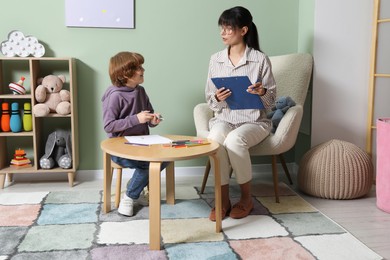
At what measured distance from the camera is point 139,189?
2.28m

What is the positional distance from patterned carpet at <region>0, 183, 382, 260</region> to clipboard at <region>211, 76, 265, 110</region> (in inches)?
22.2

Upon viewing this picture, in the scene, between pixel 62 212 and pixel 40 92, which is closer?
pixel 62 212

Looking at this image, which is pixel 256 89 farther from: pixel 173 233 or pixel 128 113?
pixel 173 233

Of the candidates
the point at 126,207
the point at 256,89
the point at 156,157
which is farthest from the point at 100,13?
the point at 156,157

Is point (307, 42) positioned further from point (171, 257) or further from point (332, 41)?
point (171, 257)

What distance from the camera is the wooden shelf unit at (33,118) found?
2.76m

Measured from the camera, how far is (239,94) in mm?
2361

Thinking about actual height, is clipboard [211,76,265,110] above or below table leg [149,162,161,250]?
above

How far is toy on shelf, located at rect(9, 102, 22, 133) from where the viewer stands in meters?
2.79

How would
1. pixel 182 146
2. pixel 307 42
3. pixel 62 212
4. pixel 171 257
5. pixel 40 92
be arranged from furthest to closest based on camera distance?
pixel 307 42
pixel 40 92
pixel 62 212
pixel 182 146
pixel 171 257

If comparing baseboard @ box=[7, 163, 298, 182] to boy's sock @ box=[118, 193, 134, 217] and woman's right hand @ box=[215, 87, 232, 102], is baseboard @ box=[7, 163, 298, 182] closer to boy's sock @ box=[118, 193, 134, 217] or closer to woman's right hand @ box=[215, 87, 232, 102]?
boy's sock @ box=[118, 193, 134, 217]

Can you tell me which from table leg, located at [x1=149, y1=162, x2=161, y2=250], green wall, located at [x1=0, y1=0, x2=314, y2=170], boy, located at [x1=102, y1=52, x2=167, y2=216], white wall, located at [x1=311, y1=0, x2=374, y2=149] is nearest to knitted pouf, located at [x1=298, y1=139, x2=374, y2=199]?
white wall, located at [x1=311, y1=0, x2=374, y2=149]

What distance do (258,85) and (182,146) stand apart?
586 mm

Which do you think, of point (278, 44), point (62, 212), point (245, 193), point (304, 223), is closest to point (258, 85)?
point (245, 193)
